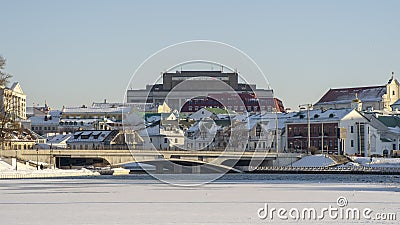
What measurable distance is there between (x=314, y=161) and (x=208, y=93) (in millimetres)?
26234

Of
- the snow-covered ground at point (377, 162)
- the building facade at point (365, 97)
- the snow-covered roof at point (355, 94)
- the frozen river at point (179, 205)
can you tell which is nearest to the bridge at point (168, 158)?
the snow-covered ground at point (377, 162)

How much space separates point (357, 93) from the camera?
157500 mm

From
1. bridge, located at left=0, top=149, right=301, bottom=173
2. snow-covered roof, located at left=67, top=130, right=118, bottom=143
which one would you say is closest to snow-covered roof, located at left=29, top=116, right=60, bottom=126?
snow-covered roof, located at left=67, top=130, right=118, bottom=143

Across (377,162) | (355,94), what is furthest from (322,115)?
(355,94)

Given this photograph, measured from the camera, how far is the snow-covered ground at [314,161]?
96.1m

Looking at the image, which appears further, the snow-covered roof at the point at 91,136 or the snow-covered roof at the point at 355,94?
the snow-covered roof at the point at 355,94

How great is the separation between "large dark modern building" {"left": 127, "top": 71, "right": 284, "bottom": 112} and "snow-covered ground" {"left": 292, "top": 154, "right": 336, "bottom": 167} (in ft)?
22.5

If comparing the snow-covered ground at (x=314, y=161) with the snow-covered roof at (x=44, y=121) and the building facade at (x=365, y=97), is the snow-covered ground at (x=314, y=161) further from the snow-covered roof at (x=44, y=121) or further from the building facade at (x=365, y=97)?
the snow-covered roof at (x=44, y=121)

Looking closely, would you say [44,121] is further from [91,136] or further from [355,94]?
[355,94]

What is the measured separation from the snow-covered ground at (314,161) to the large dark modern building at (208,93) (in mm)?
6847

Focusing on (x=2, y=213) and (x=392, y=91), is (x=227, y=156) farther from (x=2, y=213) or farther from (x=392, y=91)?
(x=392, y=91)

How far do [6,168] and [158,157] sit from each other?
68.7ft

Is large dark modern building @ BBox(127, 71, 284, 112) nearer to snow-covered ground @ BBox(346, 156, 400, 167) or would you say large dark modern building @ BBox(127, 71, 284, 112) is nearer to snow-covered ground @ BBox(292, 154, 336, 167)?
snow-covered ground @ BBox(292, 154, 336, 167)

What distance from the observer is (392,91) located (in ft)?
533
